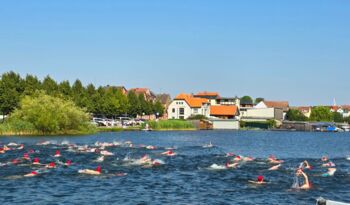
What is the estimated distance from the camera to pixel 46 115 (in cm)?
10125

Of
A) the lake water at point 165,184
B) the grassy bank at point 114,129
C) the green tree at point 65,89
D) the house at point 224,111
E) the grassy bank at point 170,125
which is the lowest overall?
the lake water at point 165,184

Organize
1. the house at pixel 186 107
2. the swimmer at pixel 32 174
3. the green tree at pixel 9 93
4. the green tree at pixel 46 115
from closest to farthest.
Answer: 1. the swimmer at pixel 32 174
2. the green tree at pixel 46 115
3. the green tree at pixel 9 93
4. the house at pixel 186 107

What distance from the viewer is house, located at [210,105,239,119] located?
185m

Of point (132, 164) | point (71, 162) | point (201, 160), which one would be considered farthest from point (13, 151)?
point (201, 160)

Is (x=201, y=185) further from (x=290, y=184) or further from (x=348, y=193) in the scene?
(x=348, y=193)

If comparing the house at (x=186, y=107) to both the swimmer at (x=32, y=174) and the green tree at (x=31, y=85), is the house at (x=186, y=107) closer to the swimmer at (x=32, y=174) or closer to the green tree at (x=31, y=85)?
the green tree at (x=31, y=85)

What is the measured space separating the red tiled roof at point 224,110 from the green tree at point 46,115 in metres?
86.0

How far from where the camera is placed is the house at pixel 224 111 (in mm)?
184625

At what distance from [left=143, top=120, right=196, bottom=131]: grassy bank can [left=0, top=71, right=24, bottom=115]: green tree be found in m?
43.7

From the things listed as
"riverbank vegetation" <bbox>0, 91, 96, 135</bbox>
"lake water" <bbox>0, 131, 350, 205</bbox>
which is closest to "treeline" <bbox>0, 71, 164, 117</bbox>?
"riverbank vegetation" <bbox>0, 91, 96, 135</bbox>

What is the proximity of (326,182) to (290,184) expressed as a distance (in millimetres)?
3522

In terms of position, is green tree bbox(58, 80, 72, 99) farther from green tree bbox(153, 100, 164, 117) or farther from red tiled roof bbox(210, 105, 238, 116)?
red tiled roof bbox(210, 105, 238, 116)

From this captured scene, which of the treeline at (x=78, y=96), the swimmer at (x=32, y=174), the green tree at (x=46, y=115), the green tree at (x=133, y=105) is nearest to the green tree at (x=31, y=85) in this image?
the treeline at (x=78, y=96)

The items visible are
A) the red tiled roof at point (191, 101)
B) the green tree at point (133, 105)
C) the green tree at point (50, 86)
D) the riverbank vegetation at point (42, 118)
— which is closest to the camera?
the riverbank vegetation at point (42, 118)
